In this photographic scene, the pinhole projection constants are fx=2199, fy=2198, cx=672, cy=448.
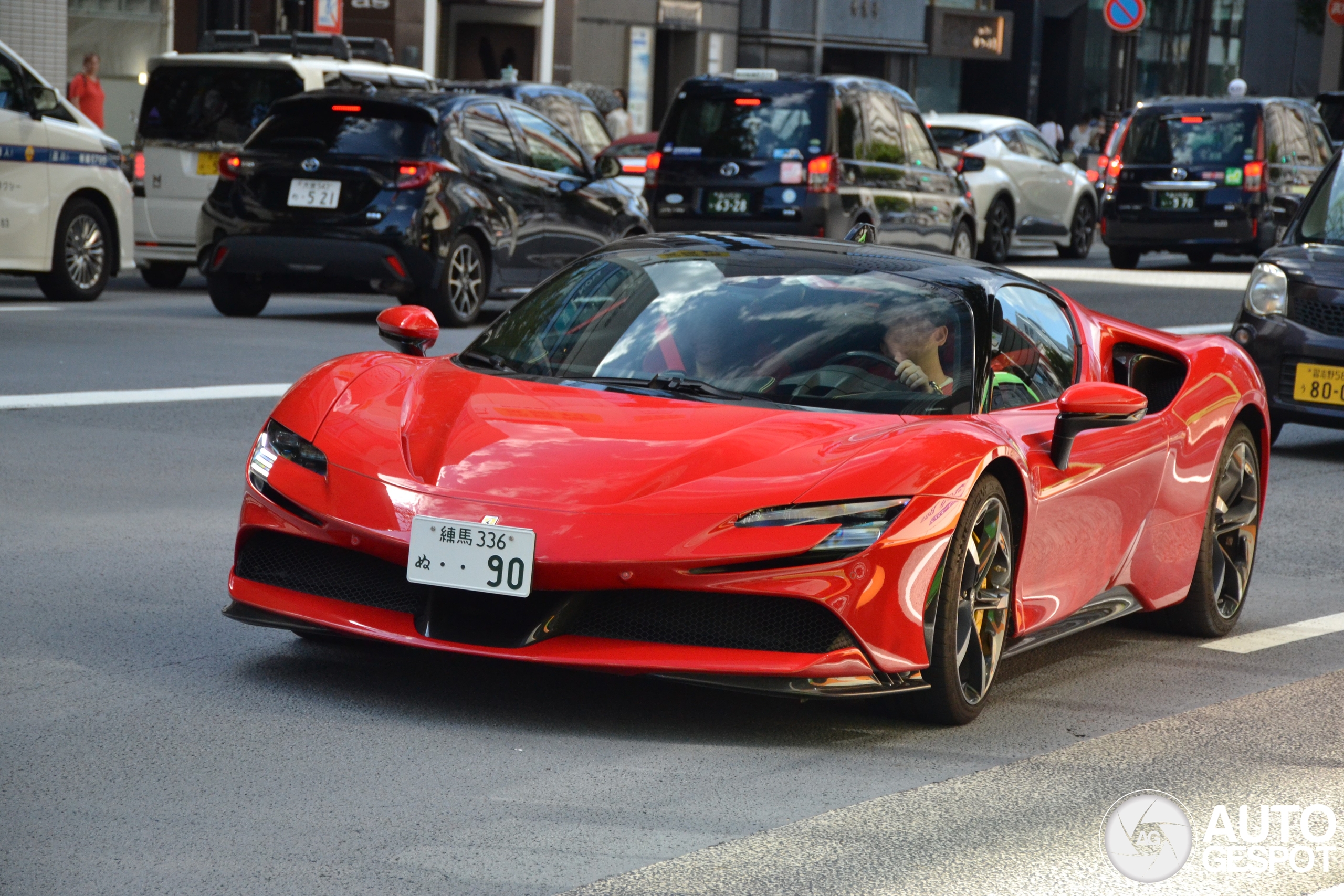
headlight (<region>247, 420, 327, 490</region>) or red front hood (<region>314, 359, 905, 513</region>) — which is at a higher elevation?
red front hood (<region>314, 359, 905, 513</region>)

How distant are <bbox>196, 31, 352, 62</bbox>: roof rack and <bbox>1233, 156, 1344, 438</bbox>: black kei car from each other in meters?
9.47

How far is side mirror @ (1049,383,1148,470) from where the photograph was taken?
5.59m

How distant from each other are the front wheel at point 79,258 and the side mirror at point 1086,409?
1153cm

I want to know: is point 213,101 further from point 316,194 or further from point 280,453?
point 280,453

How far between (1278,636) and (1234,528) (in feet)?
1.19

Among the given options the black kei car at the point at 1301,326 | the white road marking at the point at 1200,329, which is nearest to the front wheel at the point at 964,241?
the white road marking at the point at 1200,329

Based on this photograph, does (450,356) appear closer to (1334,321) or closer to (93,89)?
(1334,321)

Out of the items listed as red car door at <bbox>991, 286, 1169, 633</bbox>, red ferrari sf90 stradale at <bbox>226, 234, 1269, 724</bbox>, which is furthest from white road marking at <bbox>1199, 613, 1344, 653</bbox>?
red car door at <bbox>991, 286, 1169, 633</bbox>

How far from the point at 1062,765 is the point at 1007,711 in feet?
1.73

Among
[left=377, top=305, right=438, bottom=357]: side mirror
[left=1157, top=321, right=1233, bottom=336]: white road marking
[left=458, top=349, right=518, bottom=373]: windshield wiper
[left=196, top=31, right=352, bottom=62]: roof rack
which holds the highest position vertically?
[left=196, top=31, right=352, bottom=62]: roof rack

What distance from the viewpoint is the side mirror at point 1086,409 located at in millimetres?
5590

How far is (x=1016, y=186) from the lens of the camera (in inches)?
993

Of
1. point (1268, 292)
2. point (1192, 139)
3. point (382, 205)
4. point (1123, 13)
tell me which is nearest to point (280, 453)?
point (1268, 292)

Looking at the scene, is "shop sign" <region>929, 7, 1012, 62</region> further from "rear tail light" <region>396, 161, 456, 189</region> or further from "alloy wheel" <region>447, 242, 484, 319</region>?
"rear tail light" <region>396, 161, 456, 189</region>
